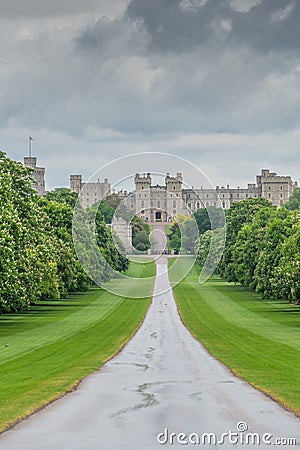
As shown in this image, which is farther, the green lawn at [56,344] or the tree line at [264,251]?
the tree line at [264,251]

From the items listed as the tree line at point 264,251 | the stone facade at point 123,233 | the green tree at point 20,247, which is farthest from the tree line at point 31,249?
the tree line at point 264,251

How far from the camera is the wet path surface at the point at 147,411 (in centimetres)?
1642

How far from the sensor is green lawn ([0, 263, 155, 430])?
23.9 m

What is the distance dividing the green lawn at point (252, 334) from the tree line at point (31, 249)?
10.3 metres

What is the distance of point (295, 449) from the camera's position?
15.6 metres

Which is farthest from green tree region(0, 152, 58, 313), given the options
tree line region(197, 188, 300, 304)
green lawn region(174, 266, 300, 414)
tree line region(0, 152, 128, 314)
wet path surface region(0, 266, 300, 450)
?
wet path surface region(0, 266, 300, 450)

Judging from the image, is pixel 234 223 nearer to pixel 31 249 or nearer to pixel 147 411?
pixel 31 249

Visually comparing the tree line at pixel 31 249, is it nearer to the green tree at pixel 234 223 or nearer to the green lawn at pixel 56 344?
the green lawn at pixel 56 344

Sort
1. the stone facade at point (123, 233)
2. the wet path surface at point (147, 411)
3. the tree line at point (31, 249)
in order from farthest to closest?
the stone facade at point (123, 233)
the tree line at point (31, 249)
the wet path surface at point (147, 411)

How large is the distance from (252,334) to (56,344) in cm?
1216

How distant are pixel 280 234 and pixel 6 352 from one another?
43412 mm

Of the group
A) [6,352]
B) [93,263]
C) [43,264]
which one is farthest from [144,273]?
[6,352]

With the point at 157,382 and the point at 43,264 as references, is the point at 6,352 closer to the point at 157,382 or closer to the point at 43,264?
the point at 157,382

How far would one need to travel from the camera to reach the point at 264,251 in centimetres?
8225
